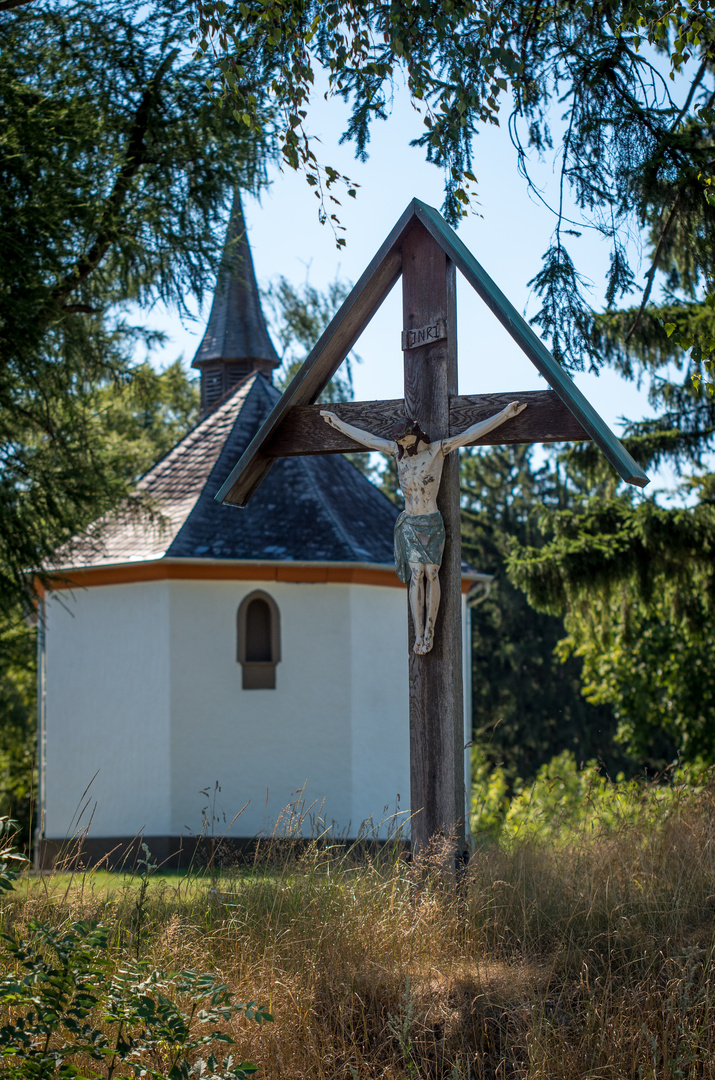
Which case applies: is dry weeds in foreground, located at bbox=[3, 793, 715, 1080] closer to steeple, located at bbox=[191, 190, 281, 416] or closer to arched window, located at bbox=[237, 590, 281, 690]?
arched window, located at bbox=[237, 590, 281, 690]

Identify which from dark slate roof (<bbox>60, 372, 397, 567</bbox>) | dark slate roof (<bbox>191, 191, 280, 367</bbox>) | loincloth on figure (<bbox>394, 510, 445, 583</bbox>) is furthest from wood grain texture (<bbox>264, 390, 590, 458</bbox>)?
dark slate roof (<bbox>191, 191, 280, 367</bbox>)

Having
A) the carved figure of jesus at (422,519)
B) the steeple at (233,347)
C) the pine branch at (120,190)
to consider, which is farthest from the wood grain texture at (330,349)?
the steeple at (233,347)

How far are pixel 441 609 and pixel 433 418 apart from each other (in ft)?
3.36

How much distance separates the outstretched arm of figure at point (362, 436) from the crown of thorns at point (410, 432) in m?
0.12

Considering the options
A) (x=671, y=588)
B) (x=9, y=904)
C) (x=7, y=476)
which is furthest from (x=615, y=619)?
(x=9, y=904)

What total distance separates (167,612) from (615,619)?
17.3 feet

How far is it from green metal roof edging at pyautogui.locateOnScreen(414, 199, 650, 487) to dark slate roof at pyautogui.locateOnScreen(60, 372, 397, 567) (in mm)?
6336

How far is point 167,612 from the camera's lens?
12.5 metres

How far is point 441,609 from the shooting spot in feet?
18.1

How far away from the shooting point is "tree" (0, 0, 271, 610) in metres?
8.08

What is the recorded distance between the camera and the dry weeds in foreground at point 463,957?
12.6 ft

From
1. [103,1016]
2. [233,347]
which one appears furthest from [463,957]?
[233,347]

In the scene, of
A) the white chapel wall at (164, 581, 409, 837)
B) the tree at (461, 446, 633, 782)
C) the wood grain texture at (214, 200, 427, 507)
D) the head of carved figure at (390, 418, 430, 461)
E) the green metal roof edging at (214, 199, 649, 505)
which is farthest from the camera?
the tree at (461, 446, 633, 782)

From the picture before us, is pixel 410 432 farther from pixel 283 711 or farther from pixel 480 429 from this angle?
pixel 283 711
